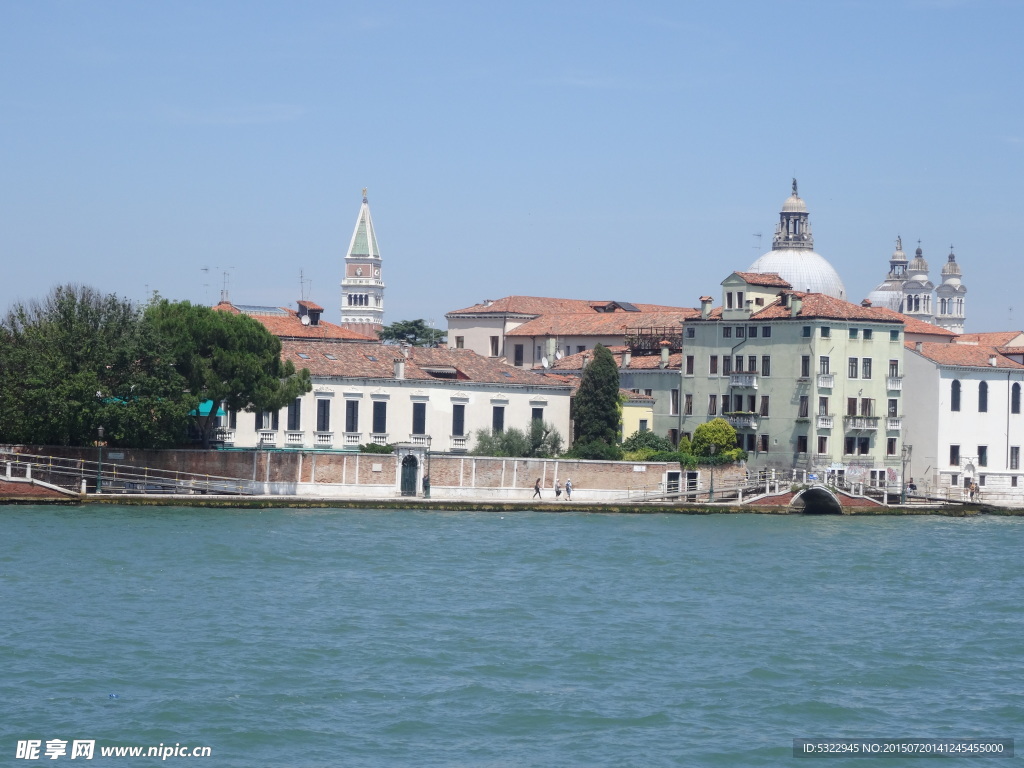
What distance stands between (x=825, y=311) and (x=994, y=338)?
13872 millimetres

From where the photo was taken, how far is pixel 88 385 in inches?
1492

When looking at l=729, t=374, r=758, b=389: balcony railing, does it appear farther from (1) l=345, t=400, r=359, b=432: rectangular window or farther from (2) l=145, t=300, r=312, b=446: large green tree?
(2) l=145, t=300, r=312, b=446: large green tree

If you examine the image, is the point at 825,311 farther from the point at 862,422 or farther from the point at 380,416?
the point at 380,416

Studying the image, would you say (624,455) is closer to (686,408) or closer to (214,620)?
(686,408)

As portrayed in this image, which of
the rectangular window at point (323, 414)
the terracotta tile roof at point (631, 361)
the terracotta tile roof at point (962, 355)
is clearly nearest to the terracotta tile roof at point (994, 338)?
the terracotta tile roof at point (962, 355)

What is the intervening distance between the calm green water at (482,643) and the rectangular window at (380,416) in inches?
405

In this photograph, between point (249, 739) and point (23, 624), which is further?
point (23, 624)

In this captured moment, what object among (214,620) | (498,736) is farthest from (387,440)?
(498,736)

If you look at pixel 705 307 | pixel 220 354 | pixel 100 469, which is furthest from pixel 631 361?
pixel 100 469

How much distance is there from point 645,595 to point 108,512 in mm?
14865

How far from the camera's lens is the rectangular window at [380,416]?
148ft

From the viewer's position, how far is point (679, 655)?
21062mm

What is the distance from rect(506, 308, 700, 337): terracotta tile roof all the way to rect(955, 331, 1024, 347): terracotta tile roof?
1042 cm

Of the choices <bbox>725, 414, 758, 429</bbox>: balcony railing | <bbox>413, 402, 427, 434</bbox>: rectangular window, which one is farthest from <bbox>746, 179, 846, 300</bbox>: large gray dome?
<bbox>413, 402, 427, 434</bbox>: rectangular window
